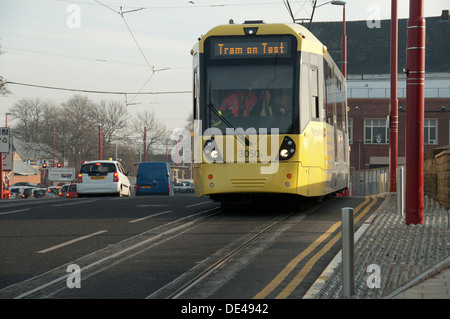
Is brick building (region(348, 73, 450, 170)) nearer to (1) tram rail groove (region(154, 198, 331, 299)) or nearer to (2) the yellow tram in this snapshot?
(2) the yellow tram

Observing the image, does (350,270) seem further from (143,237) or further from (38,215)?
(38,215)

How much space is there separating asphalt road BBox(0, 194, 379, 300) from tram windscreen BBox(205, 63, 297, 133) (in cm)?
188

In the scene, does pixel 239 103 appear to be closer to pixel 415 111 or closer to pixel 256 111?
pixel 256 111

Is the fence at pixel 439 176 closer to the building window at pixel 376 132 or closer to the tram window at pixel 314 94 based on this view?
the tram window at pixel 314 94

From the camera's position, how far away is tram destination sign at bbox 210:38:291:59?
14.8 m

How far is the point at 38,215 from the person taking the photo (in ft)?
51.5

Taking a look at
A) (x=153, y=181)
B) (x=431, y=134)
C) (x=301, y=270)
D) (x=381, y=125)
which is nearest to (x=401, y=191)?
(x=301, y=270)

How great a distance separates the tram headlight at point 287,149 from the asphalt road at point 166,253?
1.20 metres

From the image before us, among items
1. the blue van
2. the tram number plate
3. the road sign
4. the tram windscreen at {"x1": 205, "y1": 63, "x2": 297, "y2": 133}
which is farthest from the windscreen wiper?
the road sign

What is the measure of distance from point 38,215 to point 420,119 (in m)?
7.99

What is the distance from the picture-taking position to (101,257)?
966cm

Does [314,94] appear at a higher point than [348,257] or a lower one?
higher

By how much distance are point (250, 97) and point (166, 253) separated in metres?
5.41
